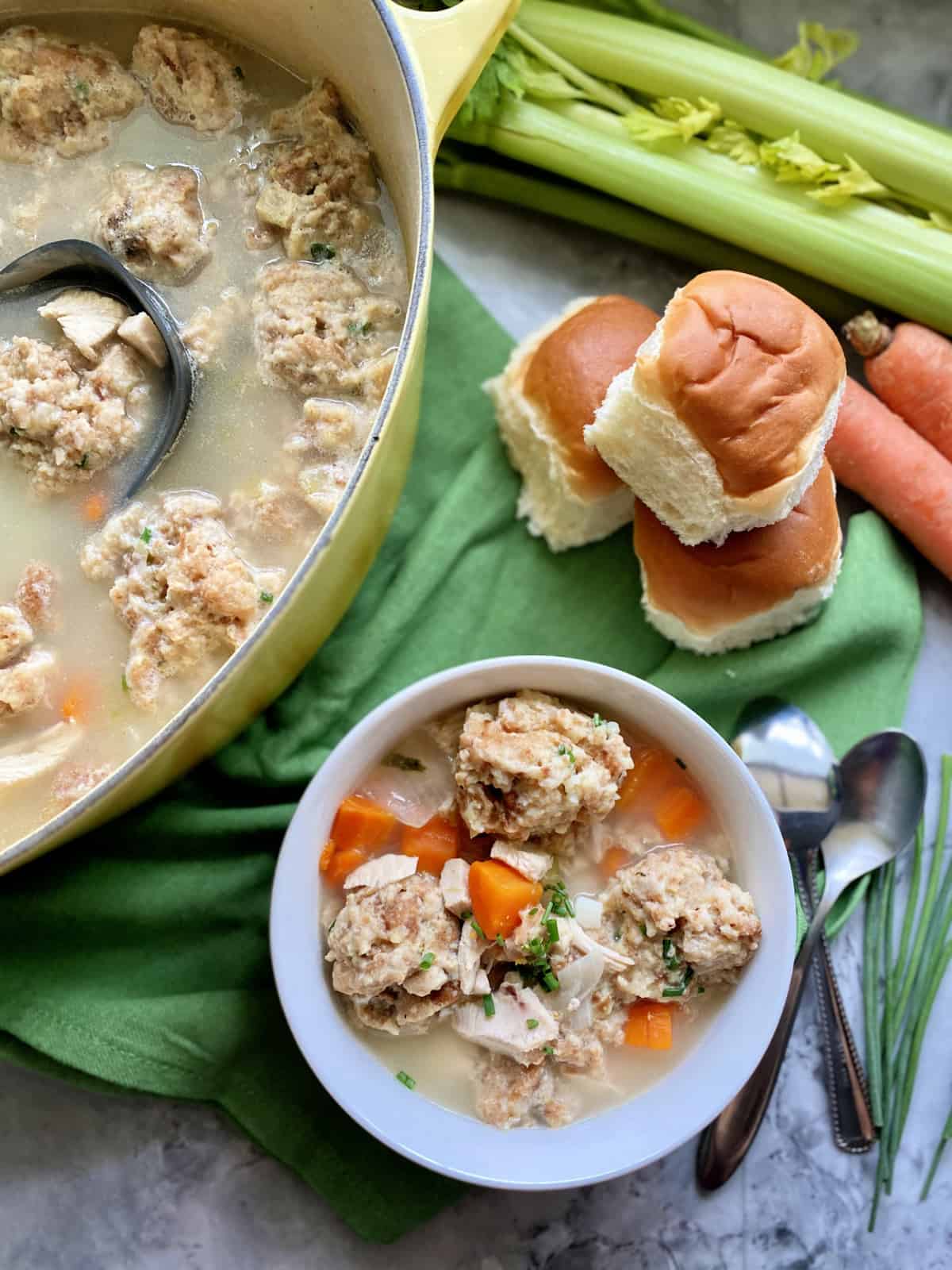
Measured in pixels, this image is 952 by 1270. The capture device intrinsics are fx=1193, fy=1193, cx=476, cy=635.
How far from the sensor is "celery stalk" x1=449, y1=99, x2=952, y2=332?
267 centimetres

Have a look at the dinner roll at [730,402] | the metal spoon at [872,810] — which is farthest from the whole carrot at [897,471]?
the metal spoon at [872,810]

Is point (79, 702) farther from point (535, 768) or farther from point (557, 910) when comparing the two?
point (557, 910)

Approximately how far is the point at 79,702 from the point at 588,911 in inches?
42.0

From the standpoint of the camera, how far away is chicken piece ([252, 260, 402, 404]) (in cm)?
234

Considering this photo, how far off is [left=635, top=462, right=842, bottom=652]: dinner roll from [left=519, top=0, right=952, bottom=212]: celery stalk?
721 mm

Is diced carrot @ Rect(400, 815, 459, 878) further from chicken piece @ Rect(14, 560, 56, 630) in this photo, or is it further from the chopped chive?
chicken piece @ Rect(14, 560, 56, 630)

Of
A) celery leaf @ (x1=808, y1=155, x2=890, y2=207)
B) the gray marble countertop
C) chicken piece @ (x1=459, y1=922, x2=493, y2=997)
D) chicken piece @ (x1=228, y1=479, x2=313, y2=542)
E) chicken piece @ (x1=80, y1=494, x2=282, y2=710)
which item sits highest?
celery leaf @ (x1=808, y1=155, x2=890, y2=207)

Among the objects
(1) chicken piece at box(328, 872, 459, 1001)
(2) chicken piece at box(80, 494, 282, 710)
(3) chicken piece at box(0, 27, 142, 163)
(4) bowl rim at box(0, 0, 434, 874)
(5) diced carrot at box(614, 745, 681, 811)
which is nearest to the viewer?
(4) bowl rim at box(0, 0, 434, 874)

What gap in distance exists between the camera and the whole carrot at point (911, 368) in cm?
271

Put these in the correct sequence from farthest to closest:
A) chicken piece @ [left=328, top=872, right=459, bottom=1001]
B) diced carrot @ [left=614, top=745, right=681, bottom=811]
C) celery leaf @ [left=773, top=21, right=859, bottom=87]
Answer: celery leaf @ [left=773, top=21, right=859, bottom=87] < diced carrot @ [left=614, top=745, right=681, bottom=811] < chicken piece @ [left=328, top=872, right=459, bottom=1001]

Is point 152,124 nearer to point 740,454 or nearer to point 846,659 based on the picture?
point 740,454

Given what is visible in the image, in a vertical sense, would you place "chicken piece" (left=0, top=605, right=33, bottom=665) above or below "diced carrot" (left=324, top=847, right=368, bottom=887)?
above

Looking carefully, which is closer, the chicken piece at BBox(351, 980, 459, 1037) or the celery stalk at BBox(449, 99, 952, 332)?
the chicken piece at BBox(351, 980, 459, 1037)

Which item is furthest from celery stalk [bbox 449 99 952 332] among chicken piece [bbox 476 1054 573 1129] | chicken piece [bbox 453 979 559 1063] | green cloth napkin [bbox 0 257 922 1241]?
chicken piece [bbox 476 1054 573 1129]
